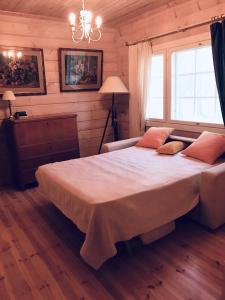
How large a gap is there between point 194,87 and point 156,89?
72 centimetres

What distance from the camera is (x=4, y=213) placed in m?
3.11

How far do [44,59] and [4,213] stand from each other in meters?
2.39

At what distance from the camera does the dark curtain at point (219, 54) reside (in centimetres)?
287

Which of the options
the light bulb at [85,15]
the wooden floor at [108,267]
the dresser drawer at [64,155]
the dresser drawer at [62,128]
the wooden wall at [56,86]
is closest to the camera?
the wooden floor at [108,267]

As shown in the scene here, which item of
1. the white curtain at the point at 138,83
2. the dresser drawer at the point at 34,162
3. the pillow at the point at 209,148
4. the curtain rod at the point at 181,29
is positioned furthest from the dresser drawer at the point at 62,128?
the pillow at the point at 209,148

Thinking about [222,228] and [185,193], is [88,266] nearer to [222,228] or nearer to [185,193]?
[185,193]

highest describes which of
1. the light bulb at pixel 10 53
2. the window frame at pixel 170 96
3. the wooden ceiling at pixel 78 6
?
the wooden ceiling at pixel 78 6

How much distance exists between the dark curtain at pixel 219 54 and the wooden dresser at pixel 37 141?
2.16 meters

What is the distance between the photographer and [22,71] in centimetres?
381

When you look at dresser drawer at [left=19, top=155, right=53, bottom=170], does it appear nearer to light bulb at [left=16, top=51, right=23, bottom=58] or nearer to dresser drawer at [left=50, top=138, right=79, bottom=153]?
dresser drawer at [left=50, top=138, right=79, bottom=153]

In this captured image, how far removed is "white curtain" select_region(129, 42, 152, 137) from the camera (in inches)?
156

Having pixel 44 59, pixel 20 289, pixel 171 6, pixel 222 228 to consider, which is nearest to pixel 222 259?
pixel 222 228

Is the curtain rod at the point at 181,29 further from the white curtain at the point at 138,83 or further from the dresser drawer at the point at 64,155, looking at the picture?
the dresser drawer at the point at 64,155

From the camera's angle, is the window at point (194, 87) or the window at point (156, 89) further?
the window at point (156, 89)
